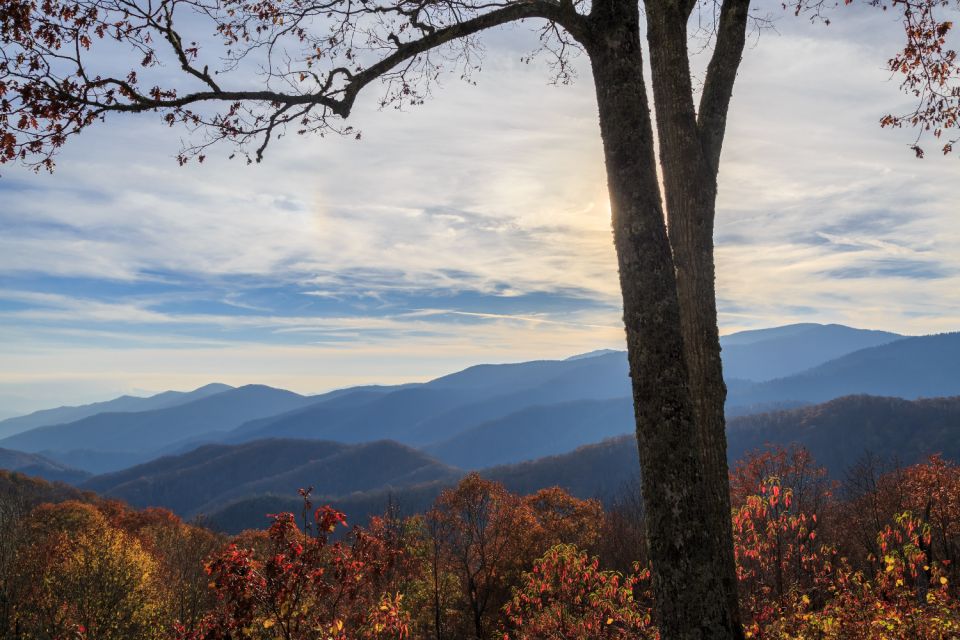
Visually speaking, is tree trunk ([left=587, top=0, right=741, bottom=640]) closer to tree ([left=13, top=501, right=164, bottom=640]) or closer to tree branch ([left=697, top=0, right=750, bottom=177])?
tree branch ([left=697, top=0, right=750, bottom=177])

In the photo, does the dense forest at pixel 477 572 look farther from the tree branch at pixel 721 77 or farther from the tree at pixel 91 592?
the tree branch at pixel 721 77

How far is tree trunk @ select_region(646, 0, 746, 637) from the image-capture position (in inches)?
161

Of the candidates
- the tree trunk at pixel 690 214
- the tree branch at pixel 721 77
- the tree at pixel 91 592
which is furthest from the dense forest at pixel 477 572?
the tree branch at pixel 721 77

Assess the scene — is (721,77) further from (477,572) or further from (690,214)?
(477,572)

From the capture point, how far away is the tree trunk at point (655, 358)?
3432 millimetres

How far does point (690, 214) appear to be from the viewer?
436 cm

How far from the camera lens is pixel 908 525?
791cm

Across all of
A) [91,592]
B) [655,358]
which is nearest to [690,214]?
[655,358]

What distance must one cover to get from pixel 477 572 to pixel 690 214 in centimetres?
3368

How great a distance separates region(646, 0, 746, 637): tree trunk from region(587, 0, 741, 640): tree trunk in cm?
44

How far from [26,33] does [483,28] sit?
3614 millimetres

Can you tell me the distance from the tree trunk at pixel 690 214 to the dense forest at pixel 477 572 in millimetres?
3955

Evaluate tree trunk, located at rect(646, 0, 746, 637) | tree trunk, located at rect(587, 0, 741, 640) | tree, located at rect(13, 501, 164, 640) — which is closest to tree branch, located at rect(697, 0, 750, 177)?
tree trunk, located at rect(646, 0, 746, 637)

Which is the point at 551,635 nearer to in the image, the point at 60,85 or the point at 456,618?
the point at 60,85
